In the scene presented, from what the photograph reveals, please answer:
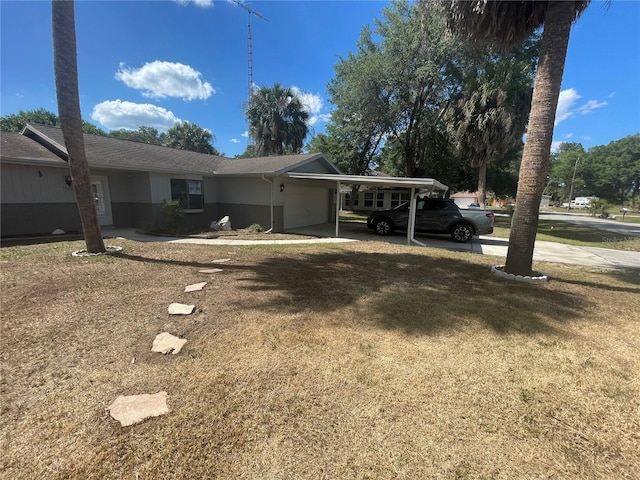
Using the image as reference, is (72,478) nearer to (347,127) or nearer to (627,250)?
(627,250)

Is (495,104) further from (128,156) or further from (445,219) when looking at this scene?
(128,156)

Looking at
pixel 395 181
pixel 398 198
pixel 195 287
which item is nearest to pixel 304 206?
pixel 395 181

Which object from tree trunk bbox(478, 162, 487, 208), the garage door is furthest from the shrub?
tree trunk bbox(478, 162, 487, 208)

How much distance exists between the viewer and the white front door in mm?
11555

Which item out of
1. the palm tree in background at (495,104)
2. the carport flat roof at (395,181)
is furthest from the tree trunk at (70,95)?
the palm tree in background at (495,104)

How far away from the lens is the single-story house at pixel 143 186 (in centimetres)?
951

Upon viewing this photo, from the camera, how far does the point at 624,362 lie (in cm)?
305

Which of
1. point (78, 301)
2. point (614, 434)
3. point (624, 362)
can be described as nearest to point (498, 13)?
point (624, 362)

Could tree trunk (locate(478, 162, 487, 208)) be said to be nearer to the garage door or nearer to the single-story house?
the single-story house

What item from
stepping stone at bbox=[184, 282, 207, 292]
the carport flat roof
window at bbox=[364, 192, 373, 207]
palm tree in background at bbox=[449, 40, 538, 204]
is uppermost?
palm tree in background at bbox=[449, 40, 538, 204]

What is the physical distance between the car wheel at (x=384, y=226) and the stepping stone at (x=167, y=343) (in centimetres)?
1045

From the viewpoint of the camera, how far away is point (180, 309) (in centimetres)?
404

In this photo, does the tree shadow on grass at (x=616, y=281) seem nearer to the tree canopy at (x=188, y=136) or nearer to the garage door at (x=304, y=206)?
the garage door at (x=304, y=206)

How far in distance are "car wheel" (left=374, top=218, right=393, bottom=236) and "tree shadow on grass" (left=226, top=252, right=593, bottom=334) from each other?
18.0ft
